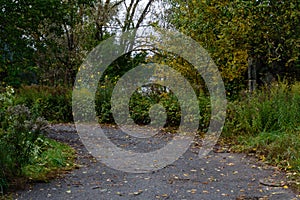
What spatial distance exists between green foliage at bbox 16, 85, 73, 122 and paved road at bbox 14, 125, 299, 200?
5681 millimetres

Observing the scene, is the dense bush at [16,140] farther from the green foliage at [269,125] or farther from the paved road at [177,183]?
the green foliage at [269,125]

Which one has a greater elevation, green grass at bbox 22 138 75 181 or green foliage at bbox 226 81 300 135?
green foliage at bbox 226 81 300 135

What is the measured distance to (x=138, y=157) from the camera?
5676 millimetres

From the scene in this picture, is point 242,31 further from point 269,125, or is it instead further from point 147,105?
point 147,105

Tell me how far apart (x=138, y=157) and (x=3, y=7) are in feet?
12.2

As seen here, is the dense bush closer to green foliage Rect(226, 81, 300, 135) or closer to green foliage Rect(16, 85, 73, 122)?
green foliage Rect(226, 81, 300, 135)

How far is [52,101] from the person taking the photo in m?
11.0

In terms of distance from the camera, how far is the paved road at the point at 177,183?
364cm

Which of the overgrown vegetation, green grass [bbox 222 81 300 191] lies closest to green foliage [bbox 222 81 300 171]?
green grass [bbox 222 81 300 191]

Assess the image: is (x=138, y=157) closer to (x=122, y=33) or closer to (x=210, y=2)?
(x=210, y=2)

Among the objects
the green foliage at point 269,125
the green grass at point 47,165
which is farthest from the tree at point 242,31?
the green grass at point 47,165

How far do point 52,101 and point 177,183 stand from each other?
305 inches

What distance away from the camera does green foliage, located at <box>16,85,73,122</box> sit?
10.8m

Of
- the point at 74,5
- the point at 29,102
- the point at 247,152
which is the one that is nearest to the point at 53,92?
the point at 29,102
